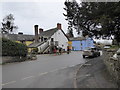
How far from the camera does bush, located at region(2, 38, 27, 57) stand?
17312 millimetres

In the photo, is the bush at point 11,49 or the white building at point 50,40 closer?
the bush at point 11,49

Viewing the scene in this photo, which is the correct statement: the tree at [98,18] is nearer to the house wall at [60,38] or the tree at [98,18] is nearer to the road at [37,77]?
the road at [37,77]

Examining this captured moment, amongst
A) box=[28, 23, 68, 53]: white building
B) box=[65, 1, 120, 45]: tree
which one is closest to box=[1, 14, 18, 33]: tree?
box=[28, 23, 68, 53]: white building

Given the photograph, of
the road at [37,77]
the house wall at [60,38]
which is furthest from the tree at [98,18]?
the house wall at [60,38]

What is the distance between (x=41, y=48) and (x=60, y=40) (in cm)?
784

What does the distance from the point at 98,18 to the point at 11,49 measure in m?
13.1

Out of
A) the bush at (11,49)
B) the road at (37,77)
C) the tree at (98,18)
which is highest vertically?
the tree at (98,18)

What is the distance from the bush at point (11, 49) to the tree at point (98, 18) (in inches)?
372

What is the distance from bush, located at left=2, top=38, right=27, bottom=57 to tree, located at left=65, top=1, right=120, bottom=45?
9450mm

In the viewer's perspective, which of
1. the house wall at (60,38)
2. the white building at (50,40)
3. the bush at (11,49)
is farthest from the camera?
the house wall at (60,38)

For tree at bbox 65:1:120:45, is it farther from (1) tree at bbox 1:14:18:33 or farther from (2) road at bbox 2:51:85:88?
(1) tree at bbox 1:14:18:33

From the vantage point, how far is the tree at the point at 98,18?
9461 mm

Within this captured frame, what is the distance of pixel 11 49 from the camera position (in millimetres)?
18156

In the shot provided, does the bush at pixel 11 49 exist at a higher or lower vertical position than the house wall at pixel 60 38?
lower
